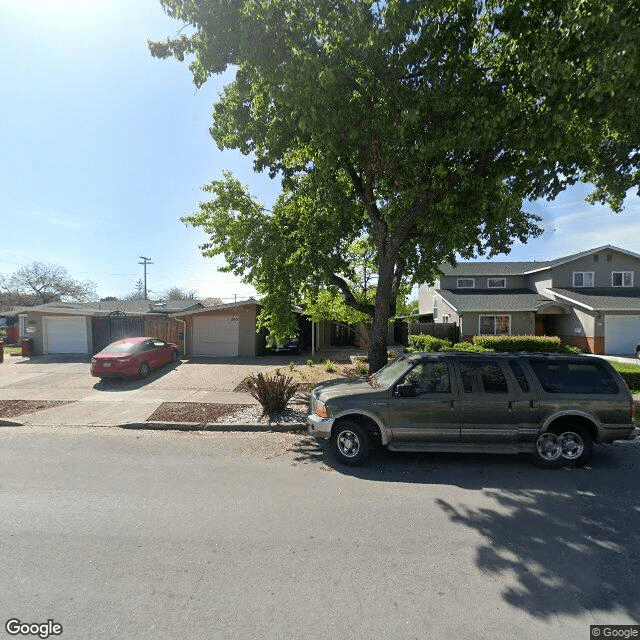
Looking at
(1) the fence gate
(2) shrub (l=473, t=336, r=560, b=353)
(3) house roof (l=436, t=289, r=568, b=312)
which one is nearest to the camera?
(2) shrub (l=473, t=336, r=560, b=353)

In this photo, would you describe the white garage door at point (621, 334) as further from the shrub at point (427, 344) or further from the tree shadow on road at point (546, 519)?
the tree shadow on road at point (546, 519)

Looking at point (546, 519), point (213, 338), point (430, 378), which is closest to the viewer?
point (546, 519)

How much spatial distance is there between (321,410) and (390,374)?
134 cm

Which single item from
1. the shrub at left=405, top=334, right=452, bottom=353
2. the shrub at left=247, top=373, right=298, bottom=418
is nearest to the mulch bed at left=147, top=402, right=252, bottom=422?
the shrub at left=247, top=373, right=298, bottom=418

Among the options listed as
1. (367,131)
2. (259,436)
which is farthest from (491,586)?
(367,131)

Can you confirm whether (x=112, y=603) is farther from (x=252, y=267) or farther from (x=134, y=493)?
(x=252, y=267)

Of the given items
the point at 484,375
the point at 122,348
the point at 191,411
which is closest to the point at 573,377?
the point at 484,375

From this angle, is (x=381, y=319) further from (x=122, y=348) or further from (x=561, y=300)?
(x=561, y=300)

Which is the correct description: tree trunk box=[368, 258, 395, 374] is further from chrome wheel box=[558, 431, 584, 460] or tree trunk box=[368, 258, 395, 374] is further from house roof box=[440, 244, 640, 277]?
house roof box=[440, 244, 640, 277]

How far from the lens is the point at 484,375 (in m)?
5.53

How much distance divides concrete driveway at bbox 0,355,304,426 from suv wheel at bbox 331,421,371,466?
4.26m

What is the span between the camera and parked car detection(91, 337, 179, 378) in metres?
11.8

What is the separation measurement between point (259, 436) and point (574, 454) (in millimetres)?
5316

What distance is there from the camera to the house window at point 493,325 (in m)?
23.3
